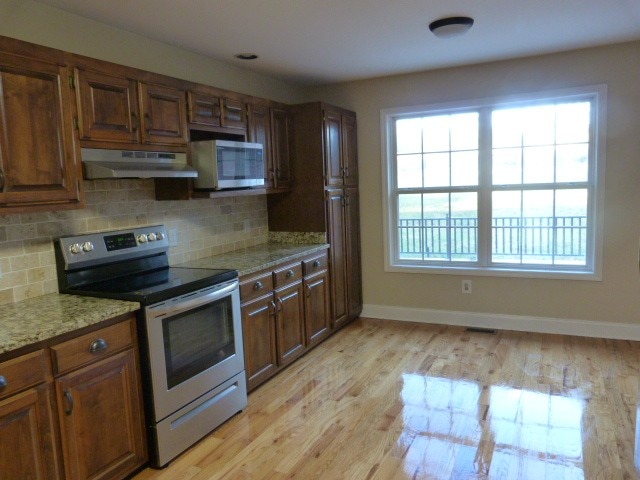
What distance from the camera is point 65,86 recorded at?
2.29 meters

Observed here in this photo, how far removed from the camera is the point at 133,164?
260 cm

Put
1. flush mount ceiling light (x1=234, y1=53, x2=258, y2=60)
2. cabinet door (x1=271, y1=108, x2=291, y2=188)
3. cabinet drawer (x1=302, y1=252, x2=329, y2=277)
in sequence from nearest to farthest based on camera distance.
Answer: flush mount ceiling light (x1=234, y1=53, x2=258, y2=60) < cabinet drawer (x1=302, y1=252, x2=329, y2=277) < cabinet door (x1=271, y1=108, x2=291, y2=188)

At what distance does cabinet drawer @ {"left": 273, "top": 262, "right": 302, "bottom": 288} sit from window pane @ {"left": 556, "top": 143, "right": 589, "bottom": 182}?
7.73 ft

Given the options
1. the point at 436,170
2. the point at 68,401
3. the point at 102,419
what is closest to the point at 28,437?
→ the point at 68,401

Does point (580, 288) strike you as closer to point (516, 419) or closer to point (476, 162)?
point (476, 162)

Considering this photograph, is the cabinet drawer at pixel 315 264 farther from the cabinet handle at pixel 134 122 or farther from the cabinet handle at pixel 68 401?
the cabinet handle at pixel 68 401

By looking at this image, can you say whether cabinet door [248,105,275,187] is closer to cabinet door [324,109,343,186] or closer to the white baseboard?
cabinet door [324,109,343,186]

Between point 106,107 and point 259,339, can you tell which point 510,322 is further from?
point 106,107

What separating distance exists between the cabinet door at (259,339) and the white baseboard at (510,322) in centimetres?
176

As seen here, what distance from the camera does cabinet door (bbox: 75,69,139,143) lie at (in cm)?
239

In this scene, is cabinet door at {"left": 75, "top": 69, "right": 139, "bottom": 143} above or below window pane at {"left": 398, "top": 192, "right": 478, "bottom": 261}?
above

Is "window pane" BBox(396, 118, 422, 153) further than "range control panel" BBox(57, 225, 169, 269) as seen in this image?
Yes

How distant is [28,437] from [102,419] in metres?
0.35

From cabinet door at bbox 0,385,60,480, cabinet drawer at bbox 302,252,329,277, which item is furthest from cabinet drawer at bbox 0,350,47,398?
cabinet drawer at bbox 302,252,329,277
